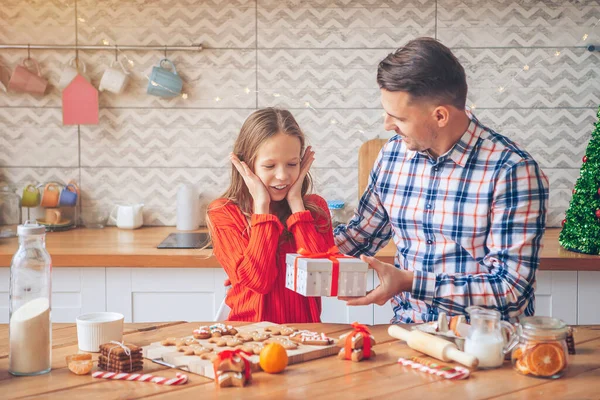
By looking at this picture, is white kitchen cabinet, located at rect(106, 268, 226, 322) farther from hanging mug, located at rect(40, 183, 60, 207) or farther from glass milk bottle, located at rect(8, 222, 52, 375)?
glass milk bottle, located at rect(8, 222, 52, 375)

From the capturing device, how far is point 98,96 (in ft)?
11.0

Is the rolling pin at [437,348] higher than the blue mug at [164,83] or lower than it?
lower

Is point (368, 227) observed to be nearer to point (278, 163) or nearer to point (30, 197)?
point (278, 163)

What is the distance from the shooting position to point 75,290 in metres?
2.81

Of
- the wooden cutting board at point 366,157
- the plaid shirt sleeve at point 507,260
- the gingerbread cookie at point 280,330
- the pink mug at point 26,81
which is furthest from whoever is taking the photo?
the wooden cutting board at point 366,157

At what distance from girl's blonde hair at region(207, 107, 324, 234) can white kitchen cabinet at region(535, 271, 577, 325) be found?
1.08 metres

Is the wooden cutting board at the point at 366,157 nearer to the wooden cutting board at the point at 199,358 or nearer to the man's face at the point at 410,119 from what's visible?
the man's face at the point at 410,119

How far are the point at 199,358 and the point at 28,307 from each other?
1.11ft

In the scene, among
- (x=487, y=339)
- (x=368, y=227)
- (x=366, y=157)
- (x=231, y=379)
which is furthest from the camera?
(x=366, y=157)

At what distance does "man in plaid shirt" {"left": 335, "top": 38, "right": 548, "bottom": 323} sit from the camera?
179cm

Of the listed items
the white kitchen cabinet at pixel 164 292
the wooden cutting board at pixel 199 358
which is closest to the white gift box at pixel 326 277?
the wooden cutting board at pixel 199 358

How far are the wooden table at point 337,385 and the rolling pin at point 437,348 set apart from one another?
0.11 feet

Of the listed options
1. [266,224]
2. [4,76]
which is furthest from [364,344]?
[4,76]

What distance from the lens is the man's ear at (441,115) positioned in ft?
6.13
